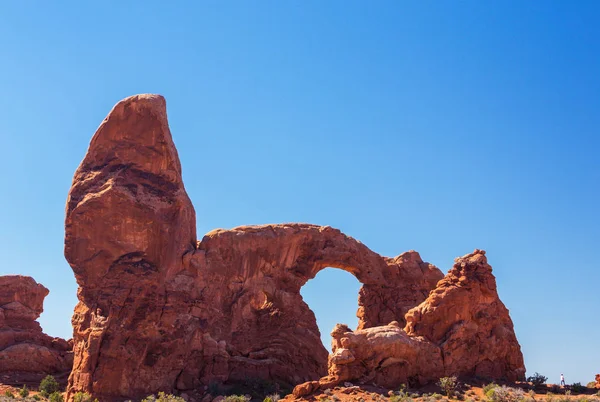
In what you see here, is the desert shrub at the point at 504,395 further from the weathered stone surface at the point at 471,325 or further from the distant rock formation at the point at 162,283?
the distant rock formation at the point at 162,283

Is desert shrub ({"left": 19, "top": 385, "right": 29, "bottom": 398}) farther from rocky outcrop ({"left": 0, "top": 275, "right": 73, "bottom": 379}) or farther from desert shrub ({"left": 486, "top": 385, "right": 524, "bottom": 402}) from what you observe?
desert shrub ({"left": 486, "top": 385, "right": 524, "bottom": 402})

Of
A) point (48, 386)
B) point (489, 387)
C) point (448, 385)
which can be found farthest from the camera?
point (48, 386)

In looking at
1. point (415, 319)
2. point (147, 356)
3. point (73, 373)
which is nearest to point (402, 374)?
point (415, 319)

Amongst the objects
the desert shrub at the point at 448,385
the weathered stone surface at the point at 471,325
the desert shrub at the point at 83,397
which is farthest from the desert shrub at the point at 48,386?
the desert shrub at the point at 448,385

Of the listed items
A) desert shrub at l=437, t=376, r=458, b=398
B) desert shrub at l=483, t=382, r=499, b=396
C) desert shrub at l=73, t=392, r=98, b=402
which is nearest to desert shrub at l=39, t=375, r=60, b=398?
desert shrub at l=73, t=392, r=98, b=402

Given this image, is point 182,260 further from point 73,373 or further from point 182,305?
point 73,373

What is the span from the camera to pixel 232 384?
3744cm

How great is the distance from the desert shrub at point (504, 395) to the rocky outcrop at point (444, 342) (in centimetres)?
372

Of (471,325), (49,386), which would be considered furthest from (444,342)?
(49,386)

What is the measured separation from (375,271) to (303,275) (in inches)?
179

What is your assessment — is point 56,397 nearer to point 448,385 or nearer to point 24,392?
point 24,392

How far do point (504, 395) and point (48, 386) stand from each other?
2327cm

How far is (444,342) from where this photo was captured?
32500 millimetres

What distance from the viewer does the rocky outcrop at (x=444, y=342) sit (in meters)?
31.3
